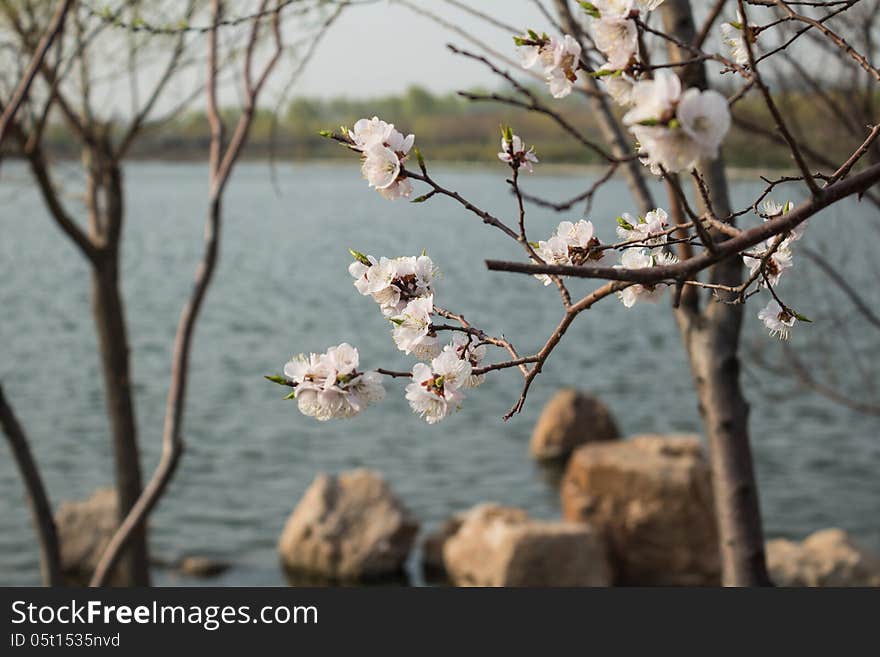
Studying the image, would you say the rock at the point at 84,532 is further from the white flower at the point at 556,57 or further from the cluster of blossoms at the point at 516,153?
the white flower at the point at 556,57

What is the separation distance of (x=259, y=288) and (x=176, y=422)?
70.6ft

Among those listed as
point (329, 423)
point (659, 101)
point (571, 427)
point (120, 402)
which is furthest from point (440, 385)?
point (329, 423)

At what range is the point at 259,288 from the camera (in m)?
25.6

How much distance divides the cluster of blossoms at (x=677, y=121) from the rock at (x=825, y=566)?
7149mm

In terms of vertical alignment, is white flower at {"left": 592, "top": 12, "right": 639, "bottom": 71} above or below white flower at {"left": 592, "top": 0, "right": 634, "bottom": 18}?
below

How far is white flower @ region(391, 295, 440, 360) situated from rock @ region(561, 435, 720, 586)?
7.15 meters

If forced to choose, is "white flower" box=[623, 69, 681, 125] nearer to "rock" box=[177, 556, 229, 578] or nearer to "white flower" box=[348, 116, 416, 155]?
"white flower" box=[348, 116, 416, 155]

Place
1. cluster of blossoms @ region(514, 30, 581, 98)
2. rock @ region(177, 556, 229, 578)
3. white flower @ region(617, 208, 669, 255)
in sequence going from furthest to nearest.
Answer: rock @ region(177, 556, 229, 578)
white flower @ region(617, 208, 669, 255)
cluster of blossoms @ region(514, 30, 581, 98)

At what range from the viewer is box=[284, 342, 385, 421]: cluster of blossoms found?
1576 millimetres

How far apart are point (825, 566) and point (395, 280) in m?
7.01

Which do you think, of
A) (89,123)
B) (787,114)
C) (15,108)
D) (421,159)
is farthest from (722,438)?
(89,123)

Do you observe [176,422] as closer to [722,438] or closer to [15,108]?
[15,108]

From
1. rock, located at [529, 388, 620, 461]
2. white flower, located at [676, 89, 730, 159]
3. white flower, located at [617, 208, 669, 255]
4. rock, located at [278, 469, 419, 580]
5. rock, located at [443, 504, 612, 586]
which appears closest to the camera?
white flower, located at [676, 89, 730, 159]

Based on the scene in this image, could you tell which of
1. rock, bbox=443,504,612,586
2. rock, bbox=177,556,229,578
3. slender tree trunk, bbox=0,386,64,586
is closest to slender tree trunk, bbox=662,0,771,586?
slender tree trunk, bbox=0,386,64,586
